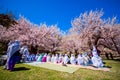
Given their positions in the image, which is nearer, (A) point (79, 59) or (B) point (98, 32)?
(A) point (79, 59)

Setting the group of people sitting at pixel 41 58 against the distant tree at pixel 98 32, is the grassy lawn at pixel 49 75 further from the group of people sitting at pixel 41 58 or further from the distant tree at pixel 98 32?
the distant tree at pixel 98 32

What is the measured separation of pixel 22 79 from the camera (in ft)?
16.7

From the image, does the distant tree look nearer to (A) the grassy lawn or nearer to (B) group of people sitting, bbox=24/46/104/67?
(B) group of people sitting, bbox=24/46/104/67

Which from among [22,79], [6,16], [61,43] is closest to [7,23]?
[6,16]

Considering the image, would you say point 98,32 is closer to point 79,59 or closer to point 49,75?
point 79,59

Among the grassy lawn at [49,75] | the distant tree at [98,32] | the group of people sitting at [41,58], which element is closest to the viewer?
the grassy lawn at [49,75]

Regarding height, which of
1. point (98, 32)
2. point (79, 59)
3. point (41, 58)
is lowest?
point (79, 59)

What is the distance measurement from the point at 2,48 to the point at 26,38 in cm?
516

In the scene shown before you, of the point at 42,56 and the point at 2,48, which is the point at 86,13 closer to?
the point at 42,56

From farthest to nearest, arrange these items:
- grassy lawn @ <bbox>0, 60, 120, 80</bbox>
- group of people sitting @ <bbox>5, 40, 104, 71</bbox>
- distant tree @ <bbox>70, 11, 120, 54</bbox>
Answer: distant tree @ <bbox>70, 11, 120, 54</bbox> → group of people sitting @ <bbox>5, 40, 104, 71</bbox> → grassy lawn @ <bbox>0, 60, 120, 80</bbox>

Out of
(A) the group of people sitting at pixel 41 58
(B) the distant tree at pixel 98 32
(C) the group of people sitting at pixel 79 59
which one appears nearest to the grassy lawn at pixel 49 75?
(A) the group of people sitting at pixel 41 58

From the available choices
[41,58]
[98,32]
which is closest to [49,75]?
[41,58]

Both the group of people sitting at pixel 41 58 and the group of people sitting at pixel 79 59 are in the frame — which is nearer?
the group of people sitting at pixel 41 58

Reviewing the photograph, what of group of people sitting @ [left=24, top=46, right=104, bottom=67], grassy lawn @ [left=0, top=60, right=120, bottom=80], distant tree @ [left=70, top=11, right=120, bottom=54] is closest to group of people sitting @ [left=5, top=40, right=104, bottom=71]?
group of people sitting @ [left=24, top=46, right=104, bottom=67]
